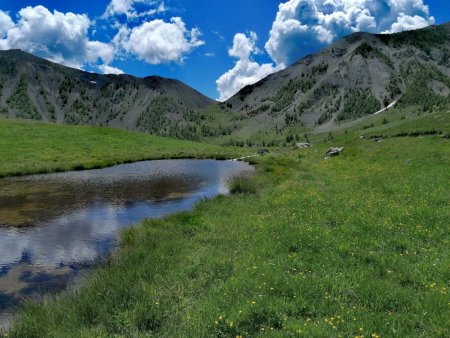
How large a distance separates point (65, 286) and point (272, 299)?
7967 mm

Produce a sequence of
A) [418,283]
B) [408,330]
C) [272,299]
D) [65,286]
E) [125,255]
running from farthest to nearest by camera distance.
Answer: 1. [125,255]
2. [65,286]
3. [418,283]
4. [272,299]
5. [408,330]

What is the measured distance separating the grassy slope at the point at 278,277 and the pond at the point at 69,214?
2180mm

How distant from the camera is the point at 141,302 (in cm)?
1020

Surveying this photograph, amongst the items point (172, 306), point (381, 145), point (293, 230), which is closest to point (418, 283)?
point (293, 230)

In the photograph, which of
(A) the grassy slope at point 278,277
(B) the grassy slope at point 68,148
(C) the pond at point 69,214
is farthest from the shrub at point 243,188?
(B) the grassy slope at point 68,148

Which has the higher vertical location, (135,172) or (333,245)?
(135,172)

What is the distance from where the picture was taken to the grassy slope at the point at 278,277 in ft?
29.5

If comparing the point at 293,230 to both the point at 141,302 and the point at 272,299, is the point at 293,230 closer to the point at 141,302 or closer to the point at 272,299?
the point at 272,299

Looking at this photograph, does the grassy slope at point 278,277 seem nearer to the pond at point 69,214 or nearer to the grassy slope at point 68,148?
the pond at point 69,214

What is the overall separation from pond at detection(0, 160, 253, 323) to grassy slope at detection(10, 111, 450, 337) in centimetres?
218

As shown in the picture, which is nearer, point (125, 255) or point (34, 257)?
point (125, 255)

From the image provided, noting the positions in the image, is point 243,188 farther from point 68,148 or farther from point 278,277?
point 68,148

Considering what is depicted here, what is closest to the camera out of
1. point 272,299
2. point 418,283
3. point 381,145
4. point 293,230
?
point 272,299

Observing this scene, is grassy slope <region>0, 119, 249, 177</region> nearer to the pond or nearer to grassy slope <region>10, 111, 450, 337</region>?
the pond
